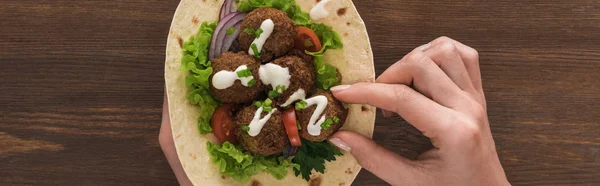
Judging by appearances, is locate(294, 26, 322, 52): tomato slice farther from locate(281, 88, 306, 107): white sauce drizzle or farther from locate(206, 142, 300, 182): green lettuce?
locate(206, 142, 300, 182): green lettuce

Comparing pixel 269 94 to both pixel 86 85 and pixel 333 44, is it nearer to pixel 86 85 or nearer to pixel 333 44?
pixel 333 44

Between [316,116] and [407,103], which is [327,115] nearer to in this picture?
[316,116]

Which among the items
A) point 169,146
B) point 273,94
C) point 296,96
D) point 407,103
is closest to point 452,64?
point 407,103

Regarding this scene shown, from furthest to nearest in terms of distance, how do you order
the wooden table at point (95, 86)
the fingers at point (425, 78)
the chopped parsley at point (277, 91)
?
the wooden table at point (95, 86) → the chopped parsley at point (277, 91) → the fingers at point (425, 78)

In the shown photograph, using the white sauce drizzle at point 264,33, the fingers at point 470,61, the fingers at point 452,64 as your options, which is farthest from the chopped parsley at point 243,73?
the fingers at point 470,61

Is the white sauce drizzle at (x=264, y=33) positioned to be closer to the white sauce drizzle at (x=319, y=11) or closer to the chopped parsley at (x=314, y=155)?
the white sauce drizzle at (x=319, y=11)

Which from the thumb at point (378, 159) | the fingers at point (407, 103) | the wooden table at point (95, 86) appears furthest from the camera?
the wooden table at point (95, 86)

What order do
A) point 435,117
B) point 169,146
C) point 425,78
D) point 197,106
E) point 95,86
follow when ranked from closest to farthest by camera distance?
point 435,117, point 425,78, point 197,106, point 169,146, point 95,86
